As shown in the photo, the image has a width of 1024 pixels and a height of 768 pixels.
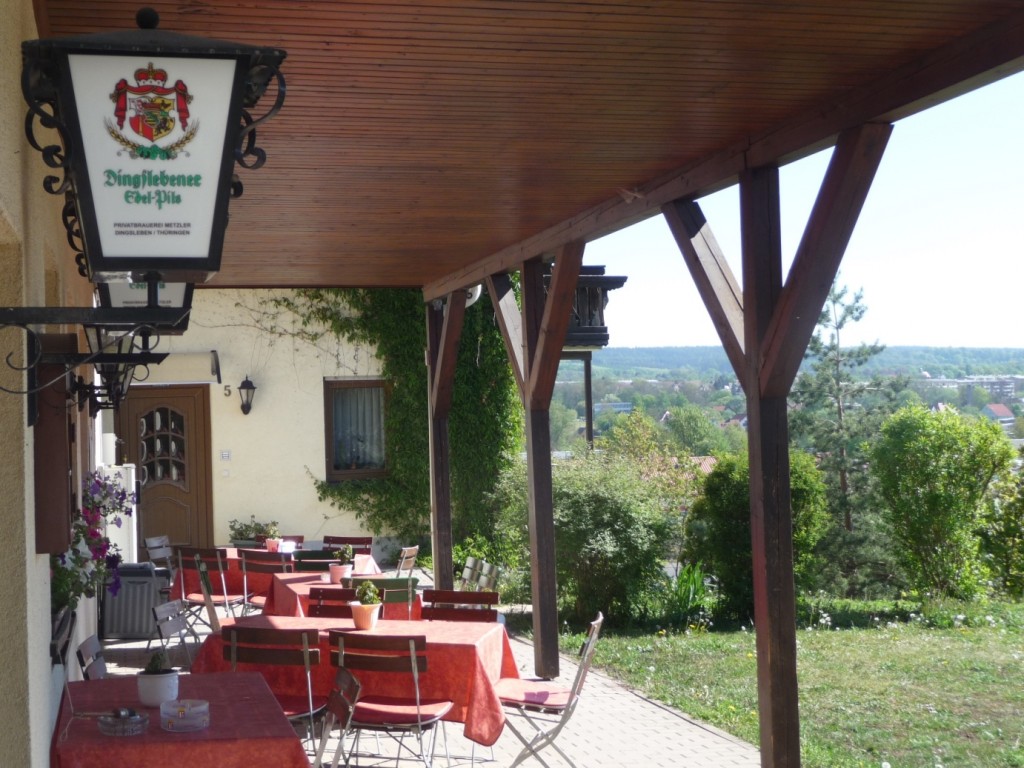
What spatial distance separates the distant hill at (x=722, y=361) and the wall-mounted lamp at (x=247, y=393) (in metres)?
42.9

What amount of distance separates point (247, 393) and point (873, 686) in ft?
28.0

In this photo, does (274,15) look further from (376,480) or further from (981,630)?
(376,480)

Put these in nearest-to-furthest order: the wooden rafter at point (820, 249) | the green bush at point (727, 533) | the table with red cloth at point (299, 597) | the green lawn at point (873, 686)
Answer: the wooden rafter at point (820, 249), the green lawn at point (873, 686), the table with red cloth at point (299, 597), the green bush at point (727, 533)

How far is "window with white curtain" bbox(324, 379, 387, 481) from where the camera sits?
47.8 feet

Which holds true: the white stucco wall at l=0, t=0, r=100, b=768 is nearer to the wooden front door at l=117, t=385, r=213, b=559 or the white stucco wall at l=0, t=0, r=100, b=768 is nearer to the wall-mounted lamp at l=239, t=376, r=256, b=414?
the wall-mounted lamp at l=239, t=376, r=256, b=414

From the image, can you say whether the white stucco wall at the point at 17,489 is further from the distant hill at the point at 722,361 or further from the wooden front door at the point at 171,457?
the distant hill at the point at 722,361

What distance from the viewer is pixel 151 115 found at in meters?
2.09

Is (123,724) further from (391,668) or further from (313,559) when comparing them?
(313,559)

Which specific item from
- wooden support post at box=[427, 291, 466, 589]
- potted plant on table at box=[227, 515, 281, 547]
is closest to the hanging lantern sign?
wooden support post at box=[427, 291, 466, 589]

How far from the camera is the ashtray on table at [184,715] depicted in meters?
3.77

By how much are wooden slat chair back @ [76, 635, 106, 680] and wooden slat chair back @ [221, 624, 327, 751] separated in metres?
0.60

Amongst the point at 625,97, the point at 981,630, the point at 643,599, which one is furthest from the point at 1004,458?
the point at 625,97

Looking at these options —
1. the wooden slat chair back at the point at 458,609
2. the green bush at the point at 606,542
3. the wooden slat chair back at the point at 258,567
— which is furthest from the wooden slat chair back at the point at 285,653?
the green bush at the point at 606,542

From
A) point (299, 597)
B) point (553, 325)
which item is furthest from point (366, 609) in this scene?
point (553, 325)
